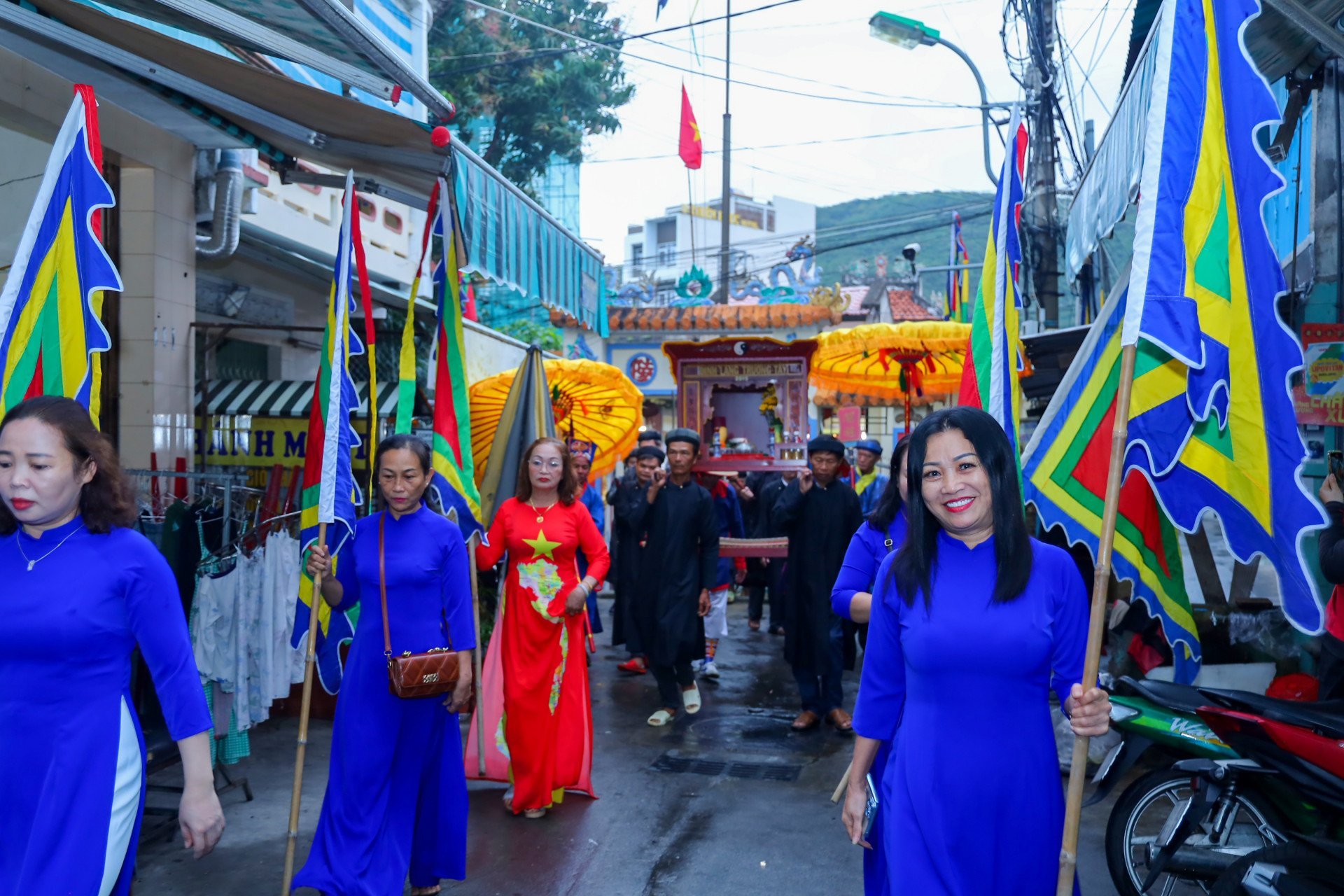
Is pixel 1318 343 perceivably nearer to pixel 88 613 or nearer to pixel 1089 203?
pixel 1089 203

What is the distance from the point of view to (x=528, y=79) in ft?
59.6

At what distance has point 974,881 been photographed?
8.30 feet

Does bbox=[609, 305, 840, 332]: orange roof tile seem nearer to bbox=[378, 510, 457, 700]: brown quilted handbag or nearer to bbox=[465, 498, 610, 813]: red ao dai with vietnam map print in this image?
bbox=[465, 498, 610, 813]: red ao dai with vietnam map print

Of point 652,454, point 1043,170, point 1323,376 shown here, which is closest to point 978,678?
point 1323,376

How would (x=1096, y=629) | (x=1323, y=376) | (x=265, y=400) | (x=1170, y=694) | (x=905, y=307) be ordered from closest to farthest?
(x=1096, y=629) → (x=1170, y=694) → (x=1323, y=376) → (x=265, y=400) → (x=905, y=307)

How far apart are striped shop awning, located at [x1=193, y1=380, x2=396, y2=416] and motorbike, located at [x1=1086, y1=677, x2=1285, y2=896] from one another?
621cm

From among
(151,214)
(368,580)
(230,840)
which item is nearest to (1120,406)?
(368,580)

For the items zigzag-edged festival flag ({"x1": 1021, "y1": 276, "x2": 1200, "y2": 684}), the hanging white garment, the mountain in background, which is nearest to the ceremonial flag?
the hanging white garment

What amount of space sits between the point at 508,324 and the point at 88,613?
17.1m

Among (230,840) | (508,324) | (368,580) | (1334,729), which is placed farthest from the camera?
(508,324)

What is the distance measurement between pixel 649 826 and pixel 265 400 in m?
5.05

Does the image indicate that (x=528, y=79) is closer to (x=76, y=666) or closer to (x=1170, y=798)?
(x=1170, y=798)

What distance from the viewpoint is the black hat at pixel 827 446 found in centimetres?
682

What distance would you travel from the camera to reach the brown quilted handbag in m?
3.96
